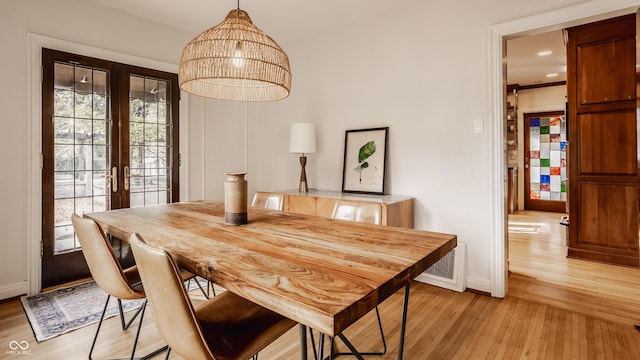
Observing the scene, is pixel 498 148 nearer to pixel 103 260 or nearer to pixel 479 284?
pixel 479 284

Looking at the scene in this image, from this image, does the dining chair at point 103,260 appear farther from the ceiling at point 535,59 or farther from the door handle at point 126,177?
the ceiling at point 535,59

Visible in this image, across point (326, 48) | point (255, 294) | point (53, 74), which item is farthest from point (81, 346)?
point (326, 48)

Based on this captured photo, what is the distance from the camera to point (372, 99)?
341cm

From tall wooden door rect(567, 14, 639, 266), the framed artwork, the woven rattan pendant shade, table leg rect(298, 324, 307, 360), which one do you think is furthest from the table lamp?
tall wooden door rect(567, 14, 639, 266)

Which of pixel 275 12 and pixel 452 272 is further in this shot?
pixel 275 12

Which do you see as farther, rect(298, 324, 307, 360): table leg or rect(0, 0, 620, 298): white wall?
rect(0, 0, 620, 298): white wall

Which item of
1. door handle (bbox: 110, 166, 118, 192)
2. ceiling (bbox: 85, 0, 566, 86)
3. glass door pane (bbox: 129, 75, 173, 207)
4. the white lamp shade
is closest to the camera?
ceiling (bbox: 85, 0, 566, 86)

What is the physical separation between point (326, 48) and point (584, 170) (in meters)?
3.13

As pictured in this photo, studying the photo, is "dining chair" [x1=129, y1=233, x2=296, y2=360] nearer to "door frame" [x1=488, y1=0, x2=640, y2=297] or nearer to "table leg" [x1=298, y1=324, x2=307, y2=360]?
"table leg" [x1=298, y1=324, x2=307, y2=360]

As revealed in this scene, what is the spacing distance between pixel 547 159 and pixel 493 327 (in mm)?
6221

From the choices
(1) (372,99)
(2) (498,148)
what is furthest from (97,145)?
(2) (498,148)

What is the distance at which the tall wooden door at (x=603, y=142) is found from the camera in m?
3.32

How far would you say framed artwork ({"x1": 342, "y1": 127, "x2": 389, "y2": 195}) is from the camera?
10.9ft

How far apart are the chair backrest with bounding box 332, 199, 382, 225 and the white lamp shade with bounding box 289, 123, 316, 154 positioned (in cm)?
151
